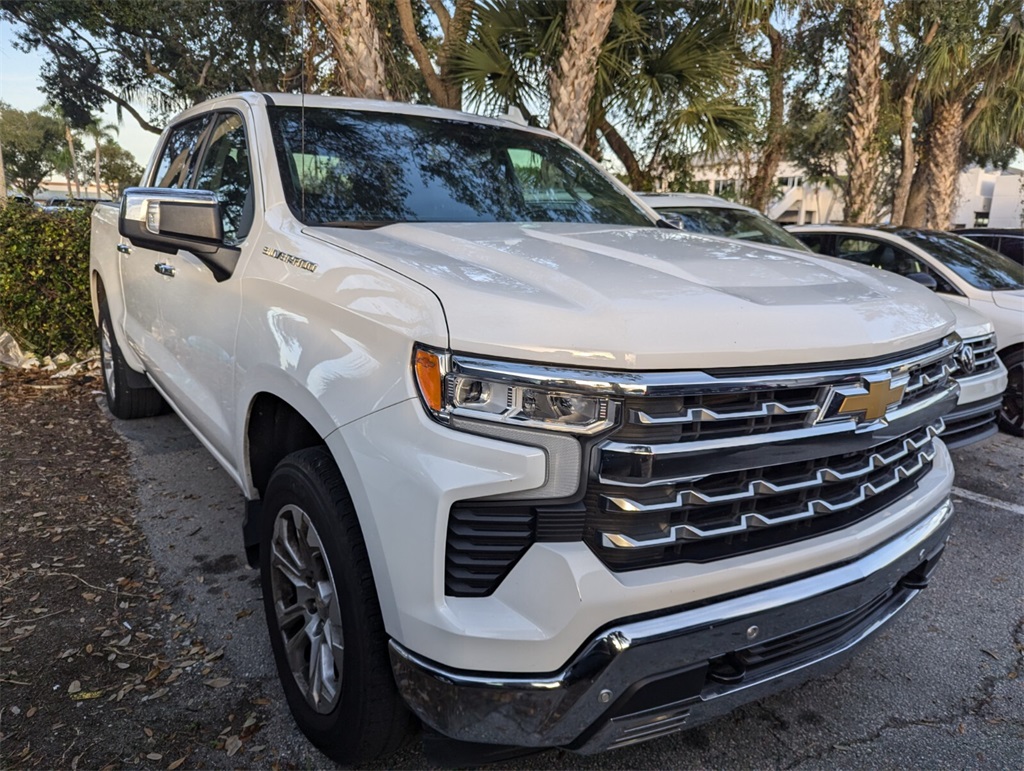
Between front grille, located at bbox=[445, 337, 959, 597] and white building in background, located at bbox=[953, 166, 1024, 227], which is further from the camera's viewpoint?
white building in background, located at bbox=[953, 166, 1024, 227]

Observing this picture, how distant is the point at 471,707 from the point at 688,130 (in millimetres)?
8740

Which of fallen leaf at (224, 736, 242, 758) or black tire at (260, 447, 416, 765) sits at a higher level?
black tire at (260, 447, 416, 765)

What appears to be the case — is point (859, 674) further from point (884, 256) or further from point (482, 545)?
point (884, 256)

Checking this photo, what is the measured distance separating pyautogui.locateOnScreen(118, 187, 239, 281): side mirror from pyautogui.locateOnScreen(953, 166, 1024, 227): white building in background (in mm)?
42957

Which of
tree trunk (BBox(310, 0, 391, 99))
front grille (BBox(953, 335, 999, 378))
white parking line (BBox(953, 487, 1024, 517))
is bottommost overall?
white parking line (BBox(953, 487, 1024, 517))

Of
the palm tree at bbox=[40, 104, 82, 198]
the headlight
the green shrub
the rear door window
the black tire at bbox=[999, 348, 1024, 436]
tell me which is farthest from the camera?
the palm tree at bbox=[40, 104, 82, 198]

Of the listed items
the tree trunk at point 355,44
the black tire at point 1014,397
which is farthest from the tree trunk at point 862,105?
the tree trunk at point 355,44

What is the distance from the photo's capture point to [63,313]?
6.72 meters

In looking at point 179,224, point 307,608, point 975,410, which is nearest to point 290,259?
point 179,224

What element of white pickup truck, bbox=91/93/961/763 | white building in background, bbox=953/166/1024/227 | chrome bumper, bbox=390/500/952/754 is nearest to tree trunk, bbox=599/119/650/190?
white pickup truck, bbox=91/93/961/763

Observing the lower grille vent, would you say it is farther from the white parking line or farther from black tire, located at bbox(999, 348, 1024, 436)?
black tire, located at bbox(999, 348, 1024, 436)

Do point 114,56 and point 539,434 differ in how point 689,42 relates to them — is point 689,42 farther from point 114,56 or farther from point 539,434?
point 114,56

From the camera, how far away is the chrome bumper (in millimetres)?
1579

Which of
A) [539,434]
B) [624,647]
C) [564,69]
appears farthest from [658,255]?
[564,69]
